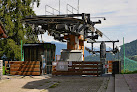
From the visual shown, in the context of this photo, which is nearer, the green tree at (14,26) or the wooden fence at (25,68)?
the wooden fence at (25,68)

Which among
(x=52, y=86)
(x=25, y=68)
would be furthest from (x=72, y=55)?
(x=52, y=86)

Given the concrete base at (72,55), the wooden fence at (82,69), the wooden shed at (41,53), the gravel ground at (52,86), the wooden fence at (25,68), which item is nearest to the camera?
the gravel ground at (52,86)

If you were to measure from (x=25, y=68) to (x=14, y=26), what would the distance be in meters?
20.5

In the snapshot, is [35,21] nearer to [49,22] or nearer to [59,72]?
[49,22]

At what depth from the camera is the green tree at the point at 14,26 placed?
4075cm

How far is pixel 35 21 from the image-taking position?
23250 mm

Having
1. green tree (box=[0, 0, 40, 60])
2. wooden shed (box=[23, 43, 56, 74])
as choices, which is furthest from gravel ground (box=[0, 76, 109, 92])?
green tree (box=[0, 0, 40, 60])

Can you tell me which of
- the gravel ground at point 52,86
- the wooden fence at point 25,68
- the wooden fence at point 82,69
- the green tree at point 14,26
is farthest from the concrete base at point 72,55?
the green tree at point 14,26

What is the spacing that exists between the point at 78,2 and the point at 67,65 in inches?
290

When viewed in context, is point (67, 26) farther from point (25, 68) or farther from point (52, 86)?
point (52, 86)

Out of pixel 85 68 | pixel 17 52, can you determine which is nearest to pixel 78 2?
pixel 85 68

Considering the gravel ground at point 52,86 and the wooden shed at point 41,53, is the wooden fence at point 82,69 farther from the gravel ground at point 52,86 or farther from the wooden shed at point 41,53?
the gravel ground at point 52,86

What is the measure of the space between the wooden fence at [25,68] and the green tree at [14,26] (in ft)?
57.6

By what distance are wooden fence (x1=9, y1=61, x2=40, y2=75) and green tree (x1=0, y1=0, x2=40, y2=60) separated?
692 inches
